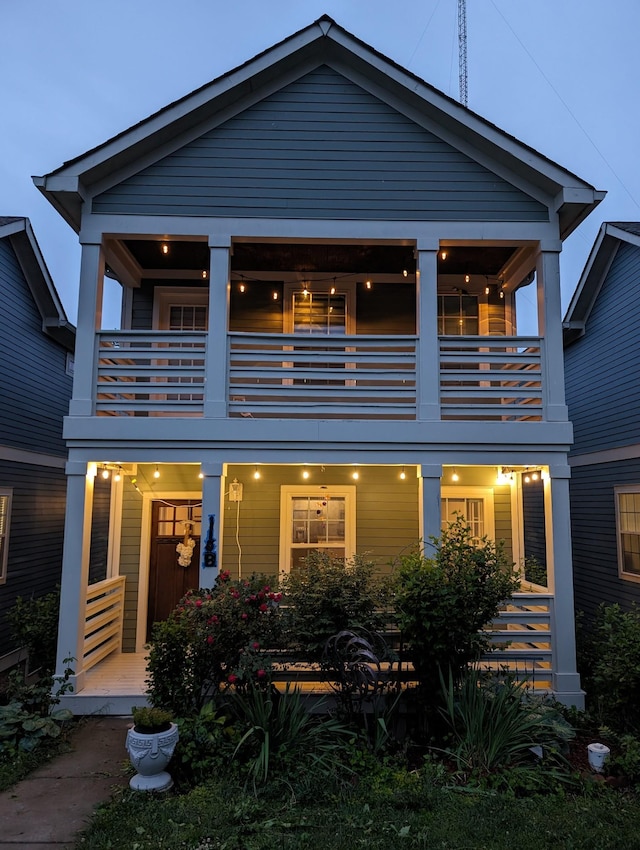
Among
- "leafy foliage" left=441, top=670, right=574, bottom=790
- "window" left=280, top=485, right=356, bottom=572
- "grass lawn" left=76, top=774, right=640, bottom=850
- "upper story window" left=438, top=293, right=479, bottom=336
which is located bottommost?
"grass lawn" left=76, top=774, right=640, bottom=850

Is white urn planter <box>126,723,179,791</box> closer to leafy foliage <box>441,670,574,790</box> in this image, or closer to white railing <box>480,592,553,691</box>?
leafy foliage <box>441,670,574,790</box>

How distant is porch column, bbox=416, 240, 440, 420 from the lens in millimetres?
7301

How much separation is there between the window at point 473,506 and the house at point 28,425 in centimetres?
698

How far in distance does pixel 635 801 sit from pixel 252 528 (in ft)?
18.8

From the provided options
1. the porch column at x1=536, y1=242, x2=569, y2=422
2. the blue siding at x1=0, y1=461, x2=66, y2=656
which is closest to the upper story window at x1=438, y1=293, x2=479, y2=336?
the porch column at x1=536, y1=242, x2=569, y2=422

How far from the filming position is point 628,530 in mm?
10250

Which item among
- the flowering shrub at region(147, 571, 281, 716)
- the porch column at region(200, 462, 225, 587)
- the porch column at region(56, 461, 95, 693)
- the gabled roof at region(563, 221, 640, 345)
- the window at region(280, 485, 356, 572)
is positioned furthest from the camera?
the gabled roof at region(563, 221, 640, 345)

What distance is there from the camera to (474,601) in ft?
18.9

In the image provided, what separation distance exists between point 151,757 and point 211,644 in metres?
1.05

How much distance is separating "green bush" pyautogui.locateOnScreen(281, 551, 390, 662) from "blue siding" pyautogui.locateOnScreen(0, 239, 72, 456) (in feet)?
21.1

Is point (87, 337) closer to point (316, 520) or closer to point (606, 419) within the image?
point (316, 520)

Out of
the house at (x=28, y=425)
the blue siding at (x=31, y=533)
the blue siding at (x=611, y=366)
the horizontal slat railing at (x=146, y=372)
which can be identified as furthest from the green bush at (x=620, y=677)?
the blue siding at (x=31, y=533)

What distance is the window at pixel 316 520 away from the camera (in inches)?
351

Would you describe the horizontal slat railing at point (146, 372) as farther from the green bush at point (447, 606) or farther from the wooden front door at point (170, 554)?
the green bush at point (447, 606)
